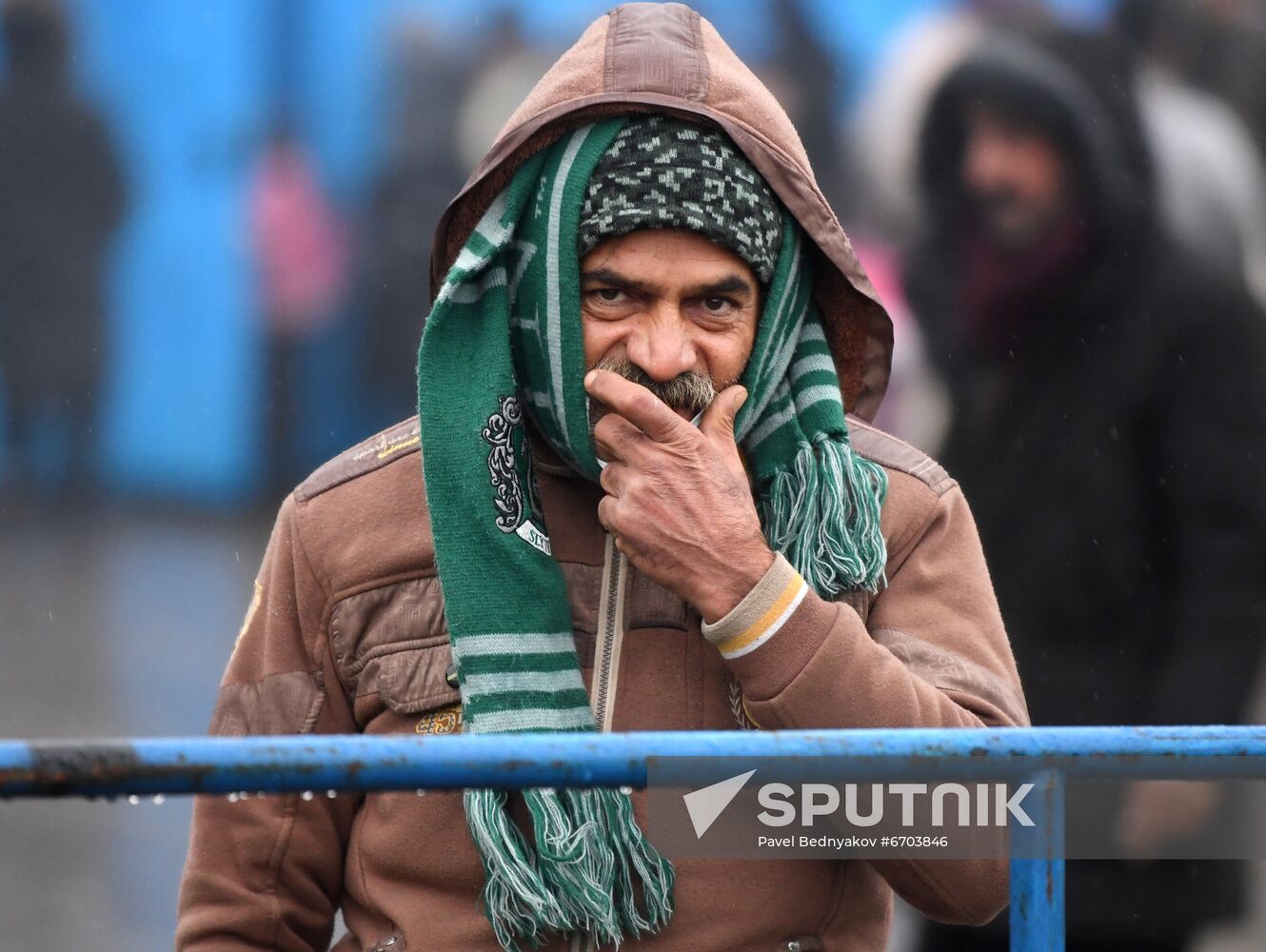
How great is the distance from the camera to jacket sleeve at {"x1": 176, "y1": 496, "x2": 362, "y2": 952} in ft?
8.14

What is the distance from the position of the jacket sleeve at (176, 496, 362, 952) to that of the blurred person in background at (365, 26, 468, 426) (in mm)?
1980

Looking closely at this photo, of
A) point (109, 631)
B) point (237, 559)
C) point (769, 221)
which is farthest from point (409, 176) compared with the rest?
point (769, 221)

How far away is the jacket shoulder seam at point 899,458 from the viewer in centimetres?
262

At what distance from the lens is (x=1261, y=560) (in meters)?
Answer: 3.94

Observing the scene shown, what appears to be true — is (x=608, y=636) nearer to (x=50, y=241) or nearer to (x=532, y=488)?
(x=532, y=488)

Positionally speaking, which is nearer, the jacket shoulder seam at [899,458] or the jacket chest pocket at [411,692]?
the jacket chest pocket at [411,692]

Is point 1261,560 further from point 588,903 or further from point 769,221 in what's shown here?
point 588,903

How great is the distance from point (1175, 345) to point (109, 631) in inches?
112

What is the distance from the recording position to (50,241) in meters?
4.56

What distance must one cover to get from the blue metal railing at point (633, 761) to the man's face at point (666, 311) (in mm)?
828

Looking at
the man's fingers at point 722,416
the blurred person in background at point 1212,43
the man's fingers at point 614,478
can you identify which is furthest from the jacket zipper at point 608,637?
the blurred person in background at point 1212,43

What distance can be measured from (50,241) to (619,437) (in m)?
2.63

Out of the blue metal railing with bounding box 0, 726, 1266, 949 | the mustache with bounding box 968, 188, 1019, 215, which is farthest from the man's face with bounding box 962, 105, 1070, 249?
the blue metal railing with bounding box 0, 726, 1266, 949

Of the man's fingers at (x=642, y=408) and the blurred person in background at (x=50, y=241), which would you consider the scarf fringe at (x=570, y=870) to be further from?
the blurred person in background at (x=50, y=241)
